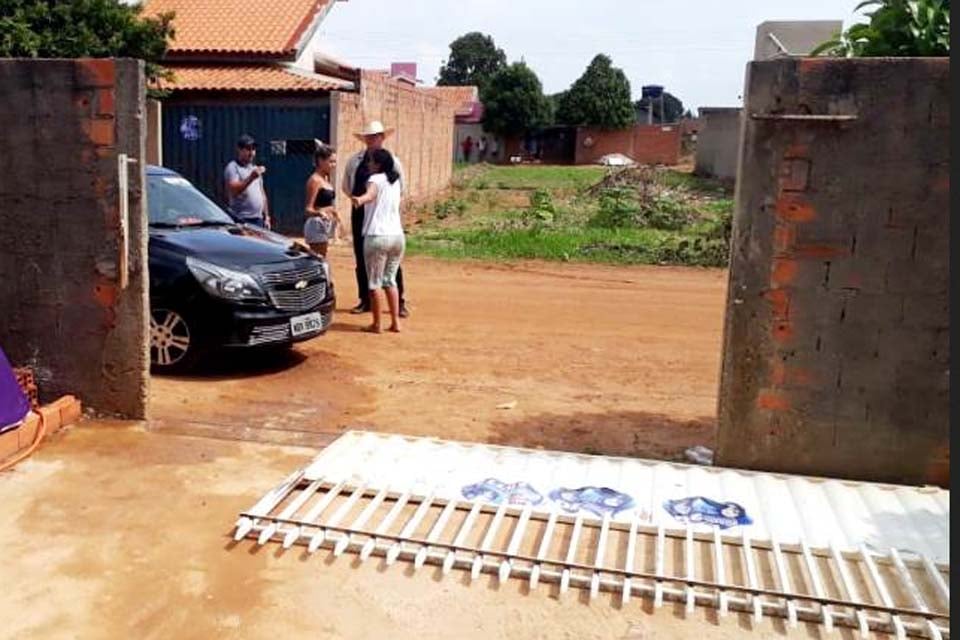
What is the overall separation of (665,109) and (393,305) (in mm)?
73661

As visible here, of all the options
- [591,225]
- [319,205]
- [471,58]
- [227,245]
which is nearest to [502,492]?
[227,245]

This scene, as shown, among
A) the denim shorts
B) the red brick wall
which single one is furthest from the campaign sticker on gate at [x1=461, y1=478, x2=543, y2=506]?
the red brick wall

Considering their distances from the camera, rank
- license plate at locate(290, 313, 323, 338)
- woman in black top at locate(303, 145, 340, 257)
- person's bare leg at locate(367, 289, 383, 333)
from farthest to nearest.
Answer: woman in black top at locate(303, 145, 340, 257)
person's bare leg at locate(367, 289, 383, 333)
license plate at locate(290, 313, 323, 338)

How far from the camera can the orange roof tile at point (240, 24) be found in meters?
19.3

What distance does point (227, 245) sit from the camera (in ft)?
22.8

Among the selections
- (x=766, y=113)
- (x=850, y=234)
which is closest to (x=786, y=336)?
(x=850, y=234)

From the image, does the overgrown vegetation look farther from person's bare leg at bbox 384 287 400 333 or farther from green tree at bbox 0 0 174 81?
green tree at bbox 0 0 174 81

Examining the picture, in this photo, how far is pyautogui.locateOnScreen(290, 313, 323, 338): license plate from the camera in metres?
6.90

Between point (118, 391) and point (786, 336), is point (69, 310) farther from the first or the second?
point (786, 336)

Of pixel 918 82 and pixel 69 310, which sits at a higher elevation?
pixel 918 82

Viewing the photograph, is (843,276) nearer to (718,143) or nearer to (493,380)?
(493,380)

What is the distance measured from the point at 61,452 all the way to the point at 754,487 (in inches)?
147

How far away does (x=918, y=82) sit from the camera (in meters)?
4.38

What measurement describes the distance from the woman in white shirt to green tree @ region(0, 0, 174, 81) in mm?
8086
